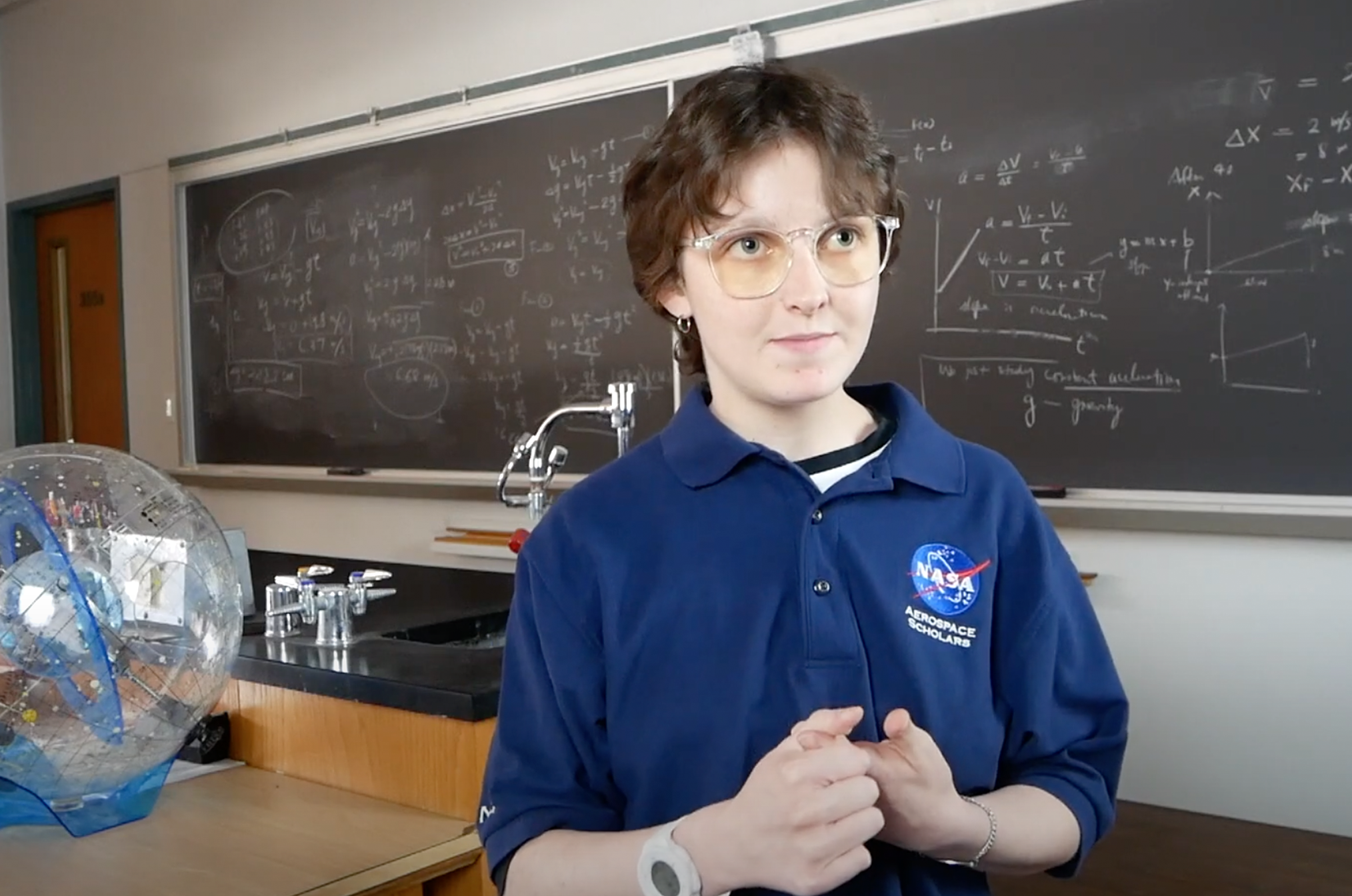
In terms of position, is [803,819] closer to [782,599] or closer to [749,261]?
[782,599]

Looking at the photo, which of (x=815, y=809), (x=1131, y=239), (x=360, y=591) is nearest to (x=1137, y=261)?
(x=1131, y=239)

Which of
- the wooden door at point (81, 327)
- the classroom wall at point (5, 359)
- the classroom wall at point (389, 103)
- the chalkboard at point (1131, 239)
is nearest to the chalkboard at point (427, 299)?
the classroom wall at point (389, 103)

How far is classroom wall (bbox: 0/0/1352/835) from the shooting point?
2320mm

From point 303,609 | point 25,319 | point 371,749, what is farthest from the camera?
point 25,319

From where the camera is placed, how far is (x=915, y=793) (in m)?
0.78

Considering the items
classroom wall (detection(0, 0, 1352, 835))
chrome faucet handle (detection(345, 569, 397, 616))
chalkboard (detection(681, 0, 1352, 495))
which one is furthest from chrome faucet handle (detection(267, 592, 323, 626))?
classroom wall (detection(0, 0, 1352, 835))

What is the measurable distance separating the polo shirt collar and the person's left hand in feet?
0.64

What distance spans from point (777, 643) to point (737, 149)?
1.18 feet

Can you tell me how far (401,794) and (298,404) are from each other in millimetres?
3078

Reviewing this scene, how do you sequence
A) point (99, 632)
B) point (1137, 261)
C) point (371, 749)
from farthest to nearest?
point (1137, 261) → point (371, 749) → point (99, 632)

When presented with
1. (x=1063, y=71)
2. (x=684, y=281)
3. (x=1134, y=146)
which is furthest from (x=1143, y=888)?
(x=1063, y=71)

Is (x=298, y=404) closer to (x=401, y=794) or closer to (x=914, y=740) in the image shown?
(x=401, y=794)

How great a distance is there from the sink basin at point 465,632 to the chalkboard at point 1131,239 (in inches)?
49.0

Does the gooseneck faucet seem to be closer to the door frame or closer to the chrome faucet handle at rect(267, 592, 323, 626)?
the chrome faucet handle at rect(267, 592, 323, 626)
